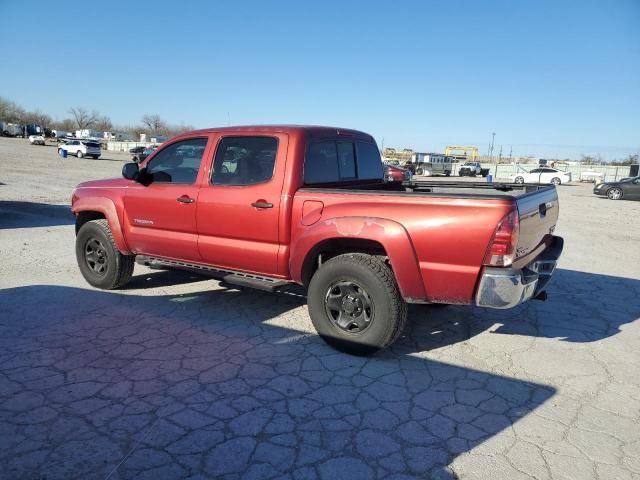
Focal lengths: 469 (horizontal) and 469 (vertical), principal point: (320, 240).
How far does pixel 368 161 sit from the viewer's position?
511 centimetres

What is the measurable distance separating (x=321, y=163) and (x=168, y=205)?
64.3 inches

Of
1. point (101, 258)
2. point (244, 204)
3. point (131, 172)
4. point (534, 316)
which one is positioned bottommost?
point (534, 316)

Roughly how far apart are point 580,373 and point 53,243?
7737 millimetres

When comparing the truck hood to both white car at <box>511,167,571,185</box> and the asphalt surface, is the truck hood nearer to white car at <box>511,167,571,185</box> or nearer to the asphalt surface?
the asphalt surface

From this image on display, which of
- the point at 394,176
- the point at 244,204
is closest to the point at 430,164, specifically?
the point at 394,176

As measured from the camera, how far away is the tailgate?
3361 mm

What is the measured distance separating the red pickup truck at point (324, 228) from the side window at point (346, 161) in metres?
0.02

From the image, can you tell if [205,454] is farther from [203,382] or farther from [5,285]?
[5,285]

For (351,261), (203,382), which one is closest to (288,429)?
(203,382)

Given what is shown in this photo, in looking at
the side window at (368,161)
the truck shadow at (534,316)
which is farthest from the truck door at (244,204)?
the side window at (368,161)

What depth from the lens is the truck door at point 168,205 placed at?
4.63 m

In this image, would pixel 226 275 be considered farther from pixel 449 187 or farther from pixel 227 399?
pixel 449 187

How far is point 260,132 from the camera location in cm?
428

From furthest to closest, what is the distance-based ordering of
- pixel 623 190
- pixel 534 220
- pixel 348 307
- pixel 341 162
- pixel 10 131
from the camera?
1. pixel 10 131
2. pixel 623 190
3. pixel 341 162
4. pixel 348 307
5. pixel 534 220
